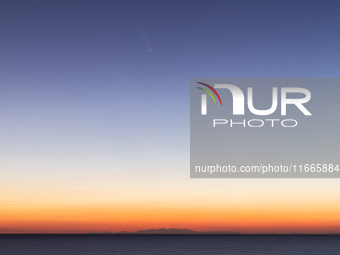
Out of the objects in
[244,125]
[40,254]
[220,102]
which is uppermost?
[220,102]

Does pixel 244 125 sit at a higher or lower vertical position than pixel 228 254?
higher

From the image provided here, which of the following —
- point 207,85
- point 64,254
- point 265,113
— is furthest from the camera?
point 64,254

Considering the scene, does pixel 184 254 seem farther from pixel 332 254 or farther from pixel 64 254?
pixel 332 254

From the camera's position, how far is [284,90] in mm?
32750

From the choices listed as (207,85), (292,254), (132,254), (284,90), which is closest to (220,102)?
(207,85)

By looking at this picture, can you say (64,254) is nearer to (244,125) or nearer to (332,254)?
(332,254)

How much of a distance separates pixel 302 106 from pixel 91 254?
225 feet

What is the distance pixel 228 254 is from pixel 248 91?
62.6 m

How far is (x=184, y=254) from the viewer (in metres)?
87.4

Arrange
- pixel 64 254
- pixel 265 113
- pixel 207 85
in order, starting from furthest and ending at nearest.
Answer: pixel 64 254, pixel 207 85, pixel 265 113

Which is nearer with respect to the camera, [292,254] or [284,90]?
[284,90]

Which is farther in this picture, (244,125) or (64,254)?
(64,254)

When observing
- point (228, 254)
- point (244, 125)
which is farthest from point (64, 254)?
point (244, 125)

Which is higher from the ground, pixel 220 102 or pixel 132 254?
pixel 220 102
